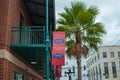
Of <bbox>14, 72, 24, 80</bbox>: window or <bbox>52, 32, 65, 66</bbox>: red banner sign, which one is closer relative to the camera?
<bbox>52, 32, 65, 66</bbox>: red banner sign

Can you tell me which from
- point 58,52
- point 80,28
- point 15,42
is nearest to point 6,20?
point 15,42

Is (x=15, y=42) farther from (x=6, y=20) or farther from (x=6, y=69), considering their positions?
(x=6, y=69)

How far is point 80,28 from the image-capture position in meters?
16.6

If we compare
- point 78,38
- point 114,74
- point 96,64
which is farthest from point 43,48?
point 96,64

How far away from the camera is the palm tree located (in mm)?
16484

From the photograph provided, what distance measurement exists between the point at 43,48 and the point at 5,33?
2.01 meters

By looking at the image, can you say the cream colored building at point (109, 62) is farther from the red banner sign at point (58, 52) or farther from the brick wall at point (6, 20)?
the brick wall at point (6, 20)

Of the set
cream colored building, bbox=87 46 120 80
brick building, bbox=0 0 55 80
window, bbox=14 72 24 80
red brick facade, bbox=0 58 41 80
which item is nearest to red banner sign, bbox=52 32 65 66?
brick building, bbox=0 0 55 80

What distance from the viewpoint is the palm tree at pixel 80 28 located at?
54.1 feet

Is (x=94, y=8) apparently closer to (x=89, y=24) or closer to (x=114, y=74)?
(x=89, y=24)

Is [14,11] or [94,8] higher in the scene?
[94,8]

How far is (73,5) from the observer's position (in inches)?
671

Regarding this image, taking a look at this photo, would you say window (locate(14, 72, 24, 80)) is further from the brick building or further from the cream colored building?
the cream colored building

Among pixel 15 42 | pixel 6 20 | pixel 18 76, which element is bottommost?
pixel 18 76
